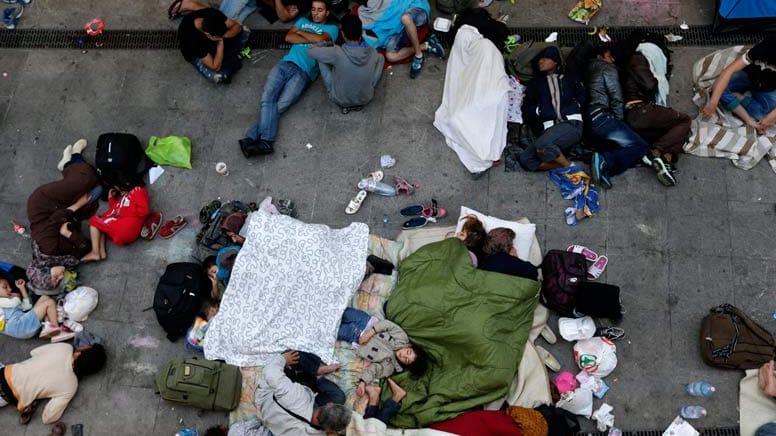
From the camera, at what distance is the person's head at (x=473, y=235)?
20.4 ft

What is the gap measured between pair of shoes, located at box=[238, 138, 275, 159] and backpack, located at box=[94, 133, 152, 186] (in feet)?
3.78

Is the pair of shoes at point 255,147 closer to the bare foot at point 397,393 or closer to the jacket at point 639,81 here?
the bare foot at point 397,393

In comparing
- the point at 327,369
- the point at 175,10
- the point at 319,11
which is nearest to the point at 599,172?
the point at 327,369

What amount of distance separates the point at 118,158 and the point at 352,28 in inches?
111

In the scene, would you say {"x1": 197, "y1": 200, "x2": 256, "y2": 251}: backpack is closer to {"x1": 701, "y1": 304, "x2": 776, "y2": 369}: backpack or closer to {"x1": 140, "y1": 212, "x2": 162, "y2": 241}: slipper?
{"x1": 140, "y1": 212, "x2": 162, "y2": 241}: slipper

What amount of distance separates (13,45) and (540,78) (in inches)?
251

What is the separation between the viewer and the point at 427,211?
6.65 metres

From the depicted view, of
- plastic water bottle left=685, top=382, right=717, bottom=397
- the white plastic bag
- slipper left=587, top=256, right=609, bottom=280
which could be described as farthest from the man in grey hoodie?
plastic water bottle left=685, top=382, right=717, bottom=397

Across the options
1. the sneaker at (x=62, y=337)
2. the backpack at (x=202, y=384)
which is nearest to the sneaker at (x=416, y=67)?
the backpack at (x=202, y=384)

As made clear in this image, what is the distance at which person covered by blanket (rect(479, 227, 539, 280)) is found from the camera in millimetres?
5980

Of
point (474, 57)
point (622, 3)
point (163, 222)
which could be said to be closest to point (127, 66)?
point (163, 222)

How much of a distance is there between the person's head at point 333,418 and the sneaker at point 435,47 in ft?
13.4

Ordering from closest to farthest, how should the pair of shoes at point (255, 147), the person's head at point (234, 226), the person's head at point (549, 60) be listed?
the person's head at point (234, 226)
the person's head at point (549, 60)
the pair of shoes at point (255, 147)

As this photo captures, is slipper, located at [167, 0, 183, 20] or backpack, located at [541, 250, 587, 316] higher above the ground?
slipper, located at [167, 0, 183, 20]
